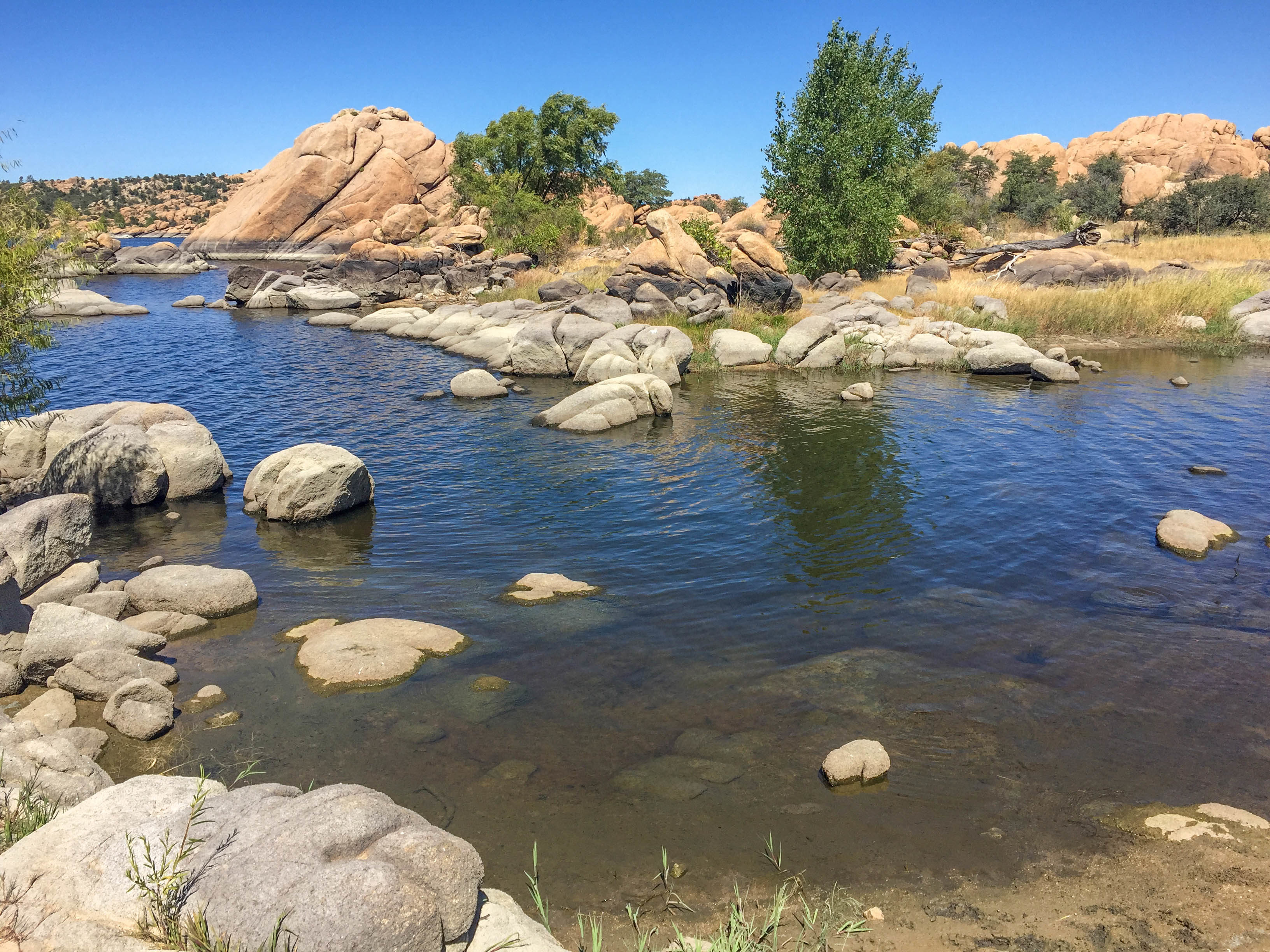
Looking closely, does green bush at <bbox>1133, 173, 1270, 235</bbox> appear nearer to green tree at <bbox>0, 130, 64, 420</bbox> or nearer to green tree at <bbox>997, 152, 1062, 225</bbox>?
green tree at <bbox>997, 152, 1062, 225</bbox>

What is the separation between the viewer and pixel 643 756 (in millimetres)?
7609

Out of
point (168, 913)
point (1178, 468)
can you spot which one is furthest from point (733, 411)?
point (168, 913)

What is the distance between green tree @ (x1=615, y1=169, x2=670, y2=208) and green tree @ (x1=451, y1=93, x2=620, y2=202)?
25856mm

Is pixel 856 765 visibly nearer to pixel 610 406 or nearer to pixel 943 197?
pixel 610 406

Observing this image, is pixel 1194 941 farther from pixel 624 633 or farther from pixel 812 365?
pixel 812 365

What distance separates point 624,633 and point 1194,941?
6.31m

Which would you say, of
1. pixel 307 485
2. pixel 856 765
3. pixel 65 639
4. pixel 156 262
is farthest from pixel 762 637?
pixel 156 262

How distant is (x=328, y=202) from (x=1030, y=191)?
2850 inches

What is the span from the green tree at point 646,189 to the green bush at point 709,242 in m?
56.1

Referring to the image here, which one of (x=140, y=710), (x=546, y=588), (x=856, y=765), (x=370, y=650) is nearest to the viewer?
Result: (x=856, y=765)

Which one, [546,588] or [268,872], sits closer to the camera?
[268,872]

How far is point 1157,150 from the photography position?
3460 inches

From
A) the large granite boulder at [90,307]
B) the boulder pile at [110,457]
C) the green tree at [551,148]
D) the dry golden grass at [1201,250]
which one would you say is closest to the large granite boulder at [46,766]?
the boulder pile at [110,457]

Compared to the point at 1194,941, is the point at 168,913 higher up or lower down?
higher up
